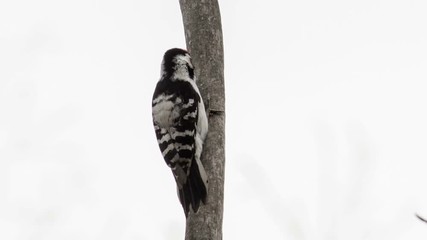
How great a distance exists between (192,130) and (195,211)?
1.07 m

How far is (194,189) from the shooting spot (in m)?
4.64

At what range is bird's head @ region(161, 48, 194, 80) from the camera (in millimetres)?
5797

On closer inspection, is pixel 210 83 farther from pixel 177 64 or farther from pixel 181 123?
pixel 177 64

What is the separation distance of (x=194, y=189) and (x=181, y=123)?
914mm

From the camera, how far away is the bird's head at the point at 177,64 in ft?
19.0

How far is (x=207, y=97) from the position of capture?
4824 mm

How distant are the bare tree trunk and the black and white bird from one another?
10 cm

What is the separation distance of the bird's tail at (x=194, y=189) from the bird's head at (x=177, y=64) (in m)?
1.02

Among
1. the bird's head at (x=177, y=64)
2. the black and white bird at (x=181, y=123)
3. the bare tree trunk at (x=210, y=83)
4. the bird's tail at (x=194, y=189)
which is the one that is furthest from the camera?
the bird's head at (x=177, y=64)

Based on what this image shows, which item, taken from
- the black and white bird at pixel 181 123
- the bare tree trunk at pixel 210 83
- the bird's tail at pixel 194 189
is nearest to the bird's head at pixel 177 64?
the black and white bird at pixel 181 123

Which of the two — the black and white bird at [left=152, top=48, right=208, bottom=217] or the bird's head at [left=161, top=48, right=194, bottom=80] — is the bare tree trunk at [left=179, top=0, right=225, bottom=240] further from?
the bird's head at [left=161, top=48, right=194, bottom=80]

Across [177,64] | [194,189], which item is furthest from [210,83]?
[177,64]

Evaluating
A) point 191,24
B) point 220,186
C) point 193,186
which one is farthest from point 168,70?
point 220,186

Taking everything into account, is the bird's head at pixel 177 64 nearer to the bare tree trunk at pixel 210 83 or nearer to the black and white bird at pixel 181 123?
the black and white bird at pixel 181 123
